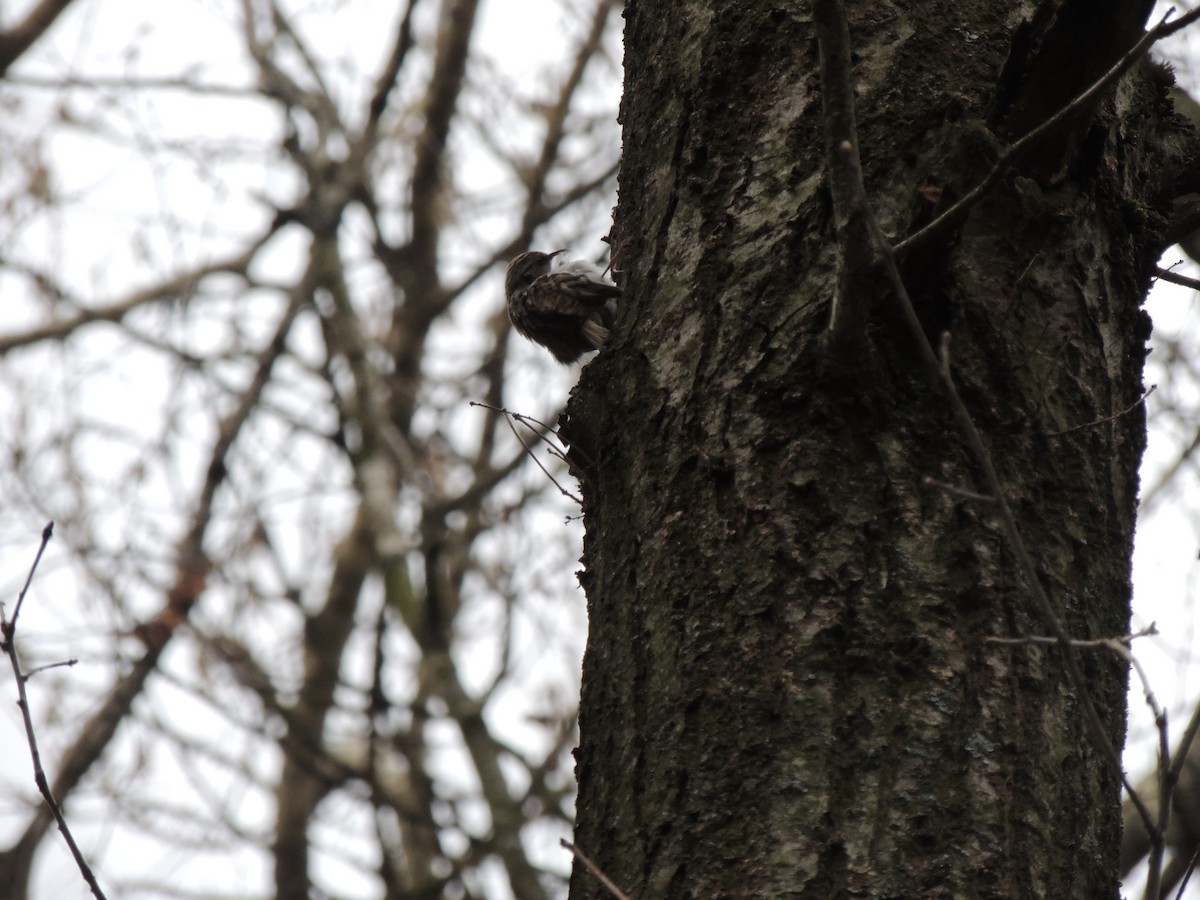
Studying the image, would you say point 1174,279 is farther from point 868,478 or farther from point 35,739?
point 35,739

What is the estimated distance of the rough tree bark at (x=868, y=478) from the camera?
4.83ft

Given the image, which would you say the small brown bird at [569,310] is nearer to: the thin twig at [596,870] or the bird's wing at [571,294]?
the bird's wing at [571,294]

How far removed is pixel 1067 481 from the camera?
171 centimetres

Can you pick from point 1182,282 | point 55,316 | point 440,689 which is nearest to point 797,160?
point 1182,282

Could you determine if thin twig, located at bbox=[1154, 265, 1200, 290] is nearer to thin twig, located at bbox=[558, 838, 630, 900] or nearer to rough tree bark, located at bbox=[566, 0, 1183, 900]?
rough tree bark, located at bbox=[566, 0, 1183, 900]

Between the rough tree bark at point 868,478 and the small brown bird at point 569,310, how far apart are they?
4.81 ft

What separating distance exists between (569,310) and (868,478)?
224 centimetres

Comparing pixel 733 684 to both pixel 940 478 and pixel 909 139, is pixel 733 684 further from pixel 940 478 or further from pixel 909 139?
pixel 909 139

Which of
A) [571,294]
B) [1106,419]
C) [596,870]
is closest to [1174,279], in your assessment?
[1106,419]

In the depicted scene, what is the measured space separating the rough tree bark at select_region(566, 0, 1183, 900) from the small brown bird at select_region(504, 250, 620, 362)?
147 cm

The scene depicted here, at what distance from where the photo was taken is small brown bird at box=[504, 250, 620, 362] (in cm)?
363

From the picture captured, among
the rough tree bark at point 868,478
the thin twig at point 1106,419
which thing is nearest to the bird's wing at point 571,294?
the rough tree bark at point 868,478

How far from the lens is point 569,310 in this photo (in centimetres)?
378

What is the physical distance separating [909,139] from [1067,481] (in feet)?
1.78
